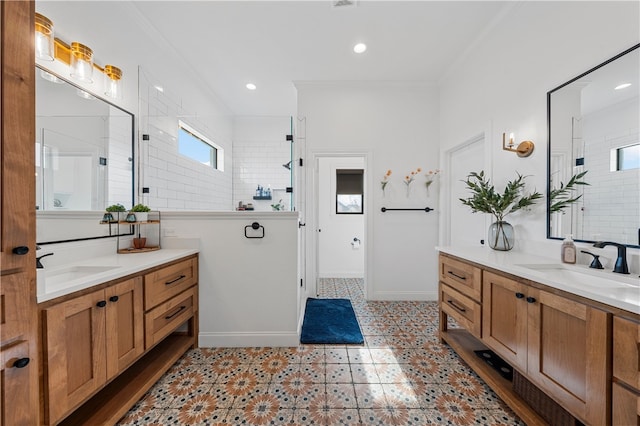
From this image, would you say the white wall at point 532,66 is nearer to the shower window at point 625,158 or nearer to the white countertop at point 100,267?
the shower window at point 625,158

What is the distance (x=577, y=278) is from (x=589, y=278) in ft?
0.15

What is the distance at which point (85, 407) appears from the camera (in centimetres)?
136

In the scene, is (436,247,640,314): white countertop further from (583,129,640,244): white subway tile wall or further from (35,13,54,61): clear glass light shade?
(35,13,54,61): clear glass light shade

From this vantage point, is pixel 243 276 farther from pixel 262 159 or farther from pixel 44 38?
pixel 44 38

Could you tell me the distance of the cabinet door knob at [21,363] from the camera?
0.80 meters

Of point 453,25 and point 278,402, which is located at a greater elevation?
point 453,25

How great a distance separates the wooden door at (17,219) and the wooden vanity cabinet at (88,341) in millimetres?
174

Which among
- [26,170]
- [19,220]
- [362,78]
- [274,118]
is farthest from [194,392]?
[362,78]

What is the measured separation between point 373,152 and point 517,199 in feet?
5.60

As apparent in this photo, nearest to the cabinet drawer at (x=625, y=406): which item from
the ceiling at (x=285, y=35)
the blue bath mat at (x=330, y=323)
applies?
the blue bath mat at (x=330, y=323)

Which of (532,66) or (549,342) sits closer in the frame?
(549,342)

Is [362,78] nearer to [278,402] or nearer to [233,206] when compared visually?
[233,206]

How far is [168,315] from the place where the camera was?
1735 millimetres

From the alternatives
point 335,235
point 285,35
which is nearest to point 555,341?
point 285,35
